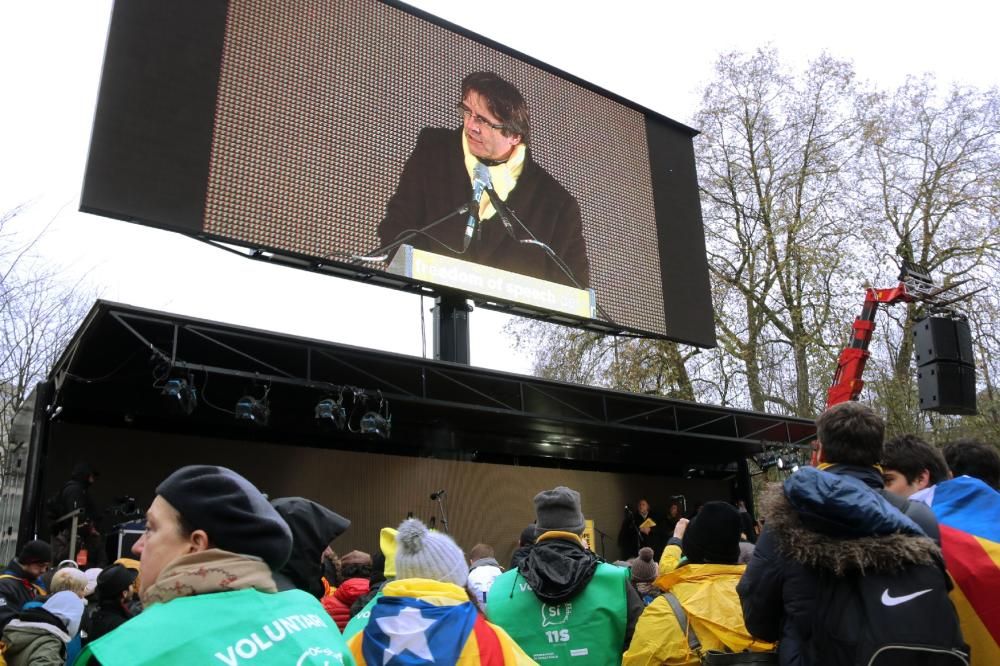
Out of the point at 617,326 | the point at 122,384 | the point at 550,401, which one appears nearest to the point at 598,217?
the point at 617,326

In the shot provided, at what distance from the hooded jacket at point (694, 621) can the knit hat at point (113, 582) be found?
299 centimetres

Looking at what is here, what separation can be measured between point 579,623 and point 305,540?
1324 mm

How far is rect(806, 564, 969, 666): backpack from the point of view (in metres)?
2.19

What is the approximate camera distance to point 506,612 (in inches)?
134

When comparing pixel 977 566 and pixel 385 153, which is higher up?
pixel 385 153

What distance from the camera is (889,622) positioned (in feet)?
7.30

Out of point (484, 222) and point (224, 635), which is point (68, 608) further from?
point (484, 222)

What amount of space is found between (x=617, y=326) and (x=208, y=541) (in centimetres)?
1080

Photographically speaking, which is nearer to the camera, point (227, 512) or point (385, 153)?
point (227, 512)

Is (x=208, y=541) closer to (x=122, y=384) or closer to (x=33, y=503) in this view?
(x=33, y=503)

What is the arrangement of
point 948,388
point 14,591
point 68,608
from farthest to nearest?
point 948,388
point 14,591
point 68,608

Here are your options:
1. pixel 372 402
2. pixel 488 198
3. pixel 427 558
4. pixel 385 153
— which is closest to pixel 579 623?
pixel 427 558

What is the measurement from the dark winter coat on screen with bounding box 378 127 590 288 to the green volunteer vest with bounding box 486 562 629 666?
7376 mm

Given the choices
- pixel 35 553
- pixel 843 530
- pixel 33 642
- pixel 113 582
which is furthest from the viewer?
pixel 35 553
